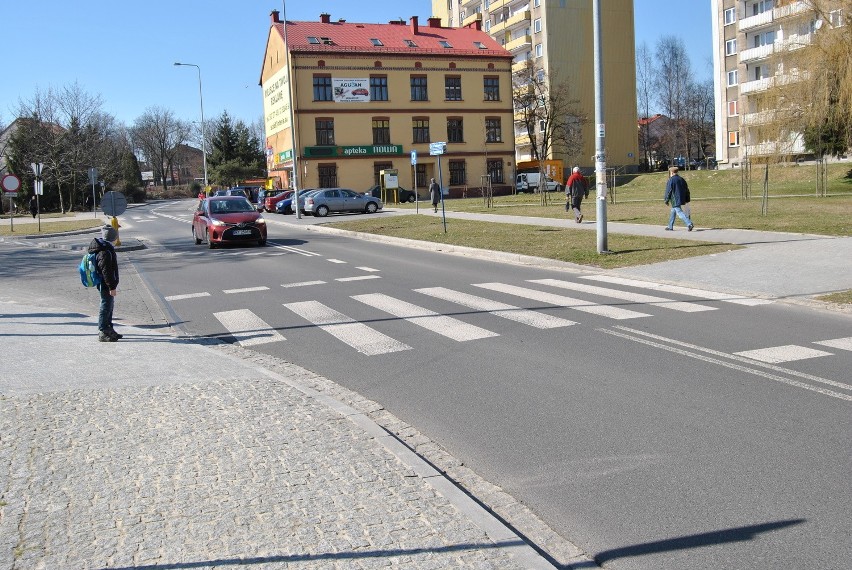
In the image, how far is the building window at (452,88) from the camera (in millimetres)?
64875

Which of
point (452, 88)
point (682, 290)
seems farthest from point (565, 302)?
point (452, 88)

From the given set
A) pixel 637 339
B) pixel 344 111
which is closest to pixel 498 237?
pixel 637 339

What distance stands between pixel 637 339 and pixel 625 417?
2.96 meters

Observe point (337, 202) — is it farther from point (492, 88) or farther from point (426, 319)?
point (426, 319)

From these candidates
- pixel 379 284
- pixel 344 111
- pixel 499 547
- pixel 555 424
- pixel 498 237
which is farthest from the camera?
pixel 344 111

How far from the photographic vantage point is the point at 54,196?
6856 centimetres

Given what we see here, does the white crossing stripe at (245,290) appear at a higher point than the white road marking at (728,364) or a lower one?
higher

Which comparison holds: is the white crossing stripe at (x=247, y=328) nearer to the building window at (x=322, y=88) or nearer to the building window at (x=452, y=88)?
the building window at (x=322, y=88)

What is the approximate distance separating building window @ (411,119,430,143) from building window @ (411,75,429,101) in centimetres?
182

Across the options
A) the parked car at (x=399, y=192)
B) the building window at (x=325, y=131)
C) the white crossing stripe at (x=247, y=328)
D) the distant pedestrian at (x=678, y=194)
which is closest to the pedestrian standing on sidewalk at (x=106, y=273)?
the white crossing stripe at (x=247, y=328)

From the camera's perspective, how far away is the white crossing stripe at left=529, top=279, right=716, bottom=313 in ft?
35.4

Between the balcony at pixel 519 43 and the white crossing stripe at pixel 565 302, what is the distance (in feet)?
226

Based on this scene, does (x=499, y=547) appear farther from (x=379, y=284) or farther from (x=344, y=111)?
(x=344, y=111)

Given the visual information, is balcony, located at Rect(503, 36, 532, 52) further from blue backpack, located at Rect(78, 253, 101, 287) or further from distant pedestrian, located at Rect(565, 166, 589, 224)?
blue backpack, located at Rect(78, 253, 101, 287)
